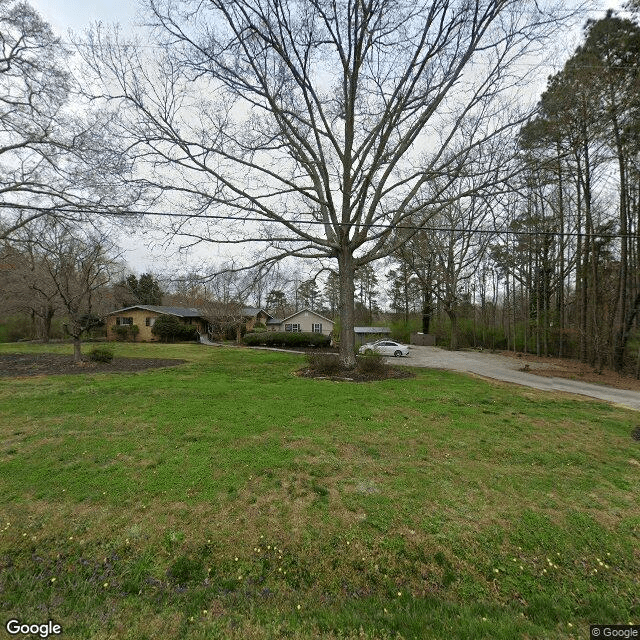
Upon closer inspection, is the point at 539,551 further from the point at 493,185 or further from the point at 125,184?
the point at 125,184

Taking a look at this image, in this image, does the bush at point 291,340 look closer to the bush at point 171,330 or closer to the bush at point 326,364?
the bush at point 171,330

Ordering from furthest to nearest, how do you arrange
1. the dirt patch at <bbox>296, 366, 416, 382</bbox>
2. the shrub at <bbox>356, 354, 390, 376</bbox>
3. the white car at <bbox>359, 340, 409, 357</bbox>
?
the white car at <bbox>359, 340, 409, 357</bbox> < the shrub at <bbox>356, 354, 390, 376</bbox> < the dirt patch at <bbox>296, 366, 416, 382</bbox>

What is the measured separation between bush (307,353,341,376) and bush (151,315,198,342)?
22.0 meters

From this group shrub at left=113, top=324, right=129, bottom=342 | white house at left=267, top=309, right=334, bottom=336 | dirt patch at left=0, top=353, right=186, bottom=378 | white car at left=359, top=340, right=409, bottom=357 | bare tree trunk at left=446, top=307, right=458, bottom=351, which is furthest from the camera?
white house at left=267, top=309, right=334, bottom=336

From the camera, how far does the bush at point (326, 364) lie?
32.8 ft

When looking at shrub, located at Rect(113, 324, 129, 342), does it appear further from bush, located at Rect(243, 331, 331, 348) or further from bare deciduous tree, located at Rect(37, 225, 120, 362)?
bare deciduous tree, located at Rect(37, 225, 120, 362)

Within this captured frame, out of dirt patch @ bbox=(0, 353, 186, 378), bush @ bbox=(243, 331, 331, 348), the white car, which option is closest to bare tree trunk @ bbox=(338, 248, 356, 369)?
dirt patch @ bbox=(0, 353, 186, 378)

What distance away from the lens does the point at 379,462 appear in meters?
3.67

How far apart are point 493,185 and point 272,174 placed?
22.9ft

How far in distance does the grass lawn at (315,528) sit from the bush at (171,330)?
24691mm

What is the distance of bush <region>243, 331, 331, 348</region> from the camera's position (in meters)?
24.5

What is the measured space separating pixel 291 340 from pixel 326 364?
14619 millimetres

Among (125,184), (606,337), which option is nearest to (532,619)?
(125,184)

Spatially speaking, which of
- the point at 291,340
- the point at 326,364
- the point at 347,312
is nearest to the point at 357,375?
the point at 326,364
